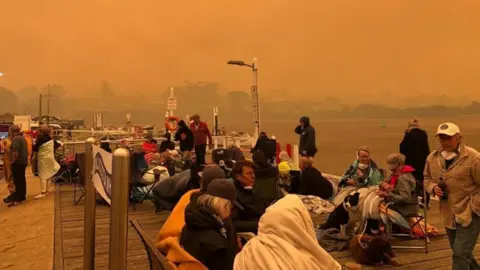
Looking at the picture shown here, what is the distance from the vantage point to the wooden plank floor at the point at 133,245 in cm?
423

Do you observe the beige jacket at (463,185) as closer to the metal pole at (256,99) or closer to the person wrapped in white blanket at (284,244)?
the person wrapped in white blanket at (284,244)

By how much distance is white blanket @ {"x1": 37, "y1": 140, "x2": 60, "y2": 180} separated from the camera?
7816 mm


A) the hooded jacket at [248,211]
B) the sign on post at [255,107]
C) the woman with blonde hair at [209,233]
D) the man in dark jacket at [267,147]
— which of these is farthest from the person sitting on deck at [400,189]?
the sign on post at [255,107]

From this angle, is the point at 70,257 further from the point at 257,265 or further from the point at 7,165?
the point at 7,165

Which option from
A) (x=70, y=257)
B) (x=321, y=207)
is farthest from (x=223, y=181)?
(x=321, y=207)

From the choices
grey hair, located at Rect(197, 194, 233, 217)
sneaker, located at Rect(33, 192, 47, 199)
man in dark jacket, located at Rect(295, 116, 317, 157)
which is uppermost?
man in dark jacket, located at Rect(295, 116, 317, 157)

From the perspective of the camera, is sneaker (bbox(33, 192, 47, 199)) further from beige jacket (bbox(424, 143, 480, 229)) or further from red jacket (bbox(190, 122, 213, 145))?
beige jacket (bbox(424, 143, 480, 229))

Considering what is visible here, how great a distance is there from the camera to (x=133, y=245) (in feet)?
16.3

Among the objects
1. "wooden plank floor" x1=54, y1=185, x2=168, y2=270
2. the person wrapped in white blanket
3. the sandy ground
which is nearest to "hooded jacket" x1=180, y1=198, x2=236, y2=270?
the person wrapped in white blanket

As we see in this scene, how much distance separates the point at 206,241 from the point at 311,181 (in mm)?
3612

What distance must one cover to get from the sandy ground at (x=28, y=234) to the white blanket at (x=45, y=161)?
458 mm

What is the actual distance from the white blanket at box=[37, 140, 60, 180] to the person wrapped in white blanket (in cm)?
688

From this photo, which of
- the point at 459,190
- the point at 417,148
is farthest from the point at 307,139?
the point at 459,190

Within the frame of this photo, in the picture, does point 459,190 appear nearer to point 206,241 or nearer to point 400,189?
point 400,189
